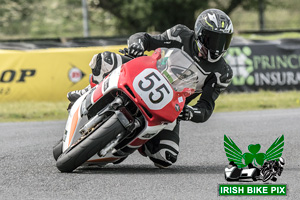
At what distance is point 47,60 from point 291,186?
9339 mm

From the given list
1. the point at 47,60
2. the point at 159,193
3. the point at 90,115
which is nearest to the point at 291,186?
the point at 159,193

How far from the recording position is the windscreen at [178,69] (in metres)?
5.50

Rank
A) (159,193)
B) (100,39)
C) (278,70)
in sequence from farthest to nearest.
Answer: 1. (100,39)
2. (278,70)
3. (159,193)

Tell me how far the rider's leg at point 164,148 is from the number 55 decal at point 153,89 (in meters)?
0.90

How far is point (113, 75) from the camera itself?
5.56m

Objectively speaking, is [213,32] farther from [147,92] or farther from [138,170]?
[138,170]

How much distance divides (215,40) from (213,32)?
0.08 metres

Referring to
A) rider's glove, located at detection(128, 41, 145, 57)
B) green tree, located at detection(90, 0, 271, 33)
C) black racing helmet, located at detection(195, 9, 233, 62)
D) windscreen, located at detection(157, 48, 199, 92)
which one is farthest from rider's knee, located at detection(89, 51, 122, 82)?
green tree, located at detection(90, 0, 271, 33)

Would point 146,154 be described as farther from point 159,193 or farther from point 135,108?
point 159,193

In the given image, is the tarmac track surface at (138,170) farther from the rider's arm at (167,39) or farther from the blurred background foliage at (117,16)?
the blurred background foliage at (117,16)

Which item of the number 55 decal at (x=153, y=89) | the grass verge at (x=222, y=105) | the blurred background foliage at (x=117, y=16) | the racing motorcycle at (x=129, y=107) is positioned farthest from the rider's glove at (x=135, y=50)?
the blurred background foliage at (x=117, y=16)

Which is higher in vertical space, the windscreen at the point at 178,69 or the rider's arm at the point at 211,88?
the windscreen at the point at 178,69

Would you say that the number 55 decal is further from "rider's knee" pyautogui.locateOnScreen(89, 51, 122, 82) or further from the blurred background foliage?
the blurred background foliage

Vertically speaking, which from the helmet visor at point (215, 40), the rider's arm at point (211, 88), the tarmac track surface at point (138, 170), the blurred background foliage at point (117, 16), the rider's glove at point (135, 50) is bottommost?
the blurred background foliage at point (117, 16)
